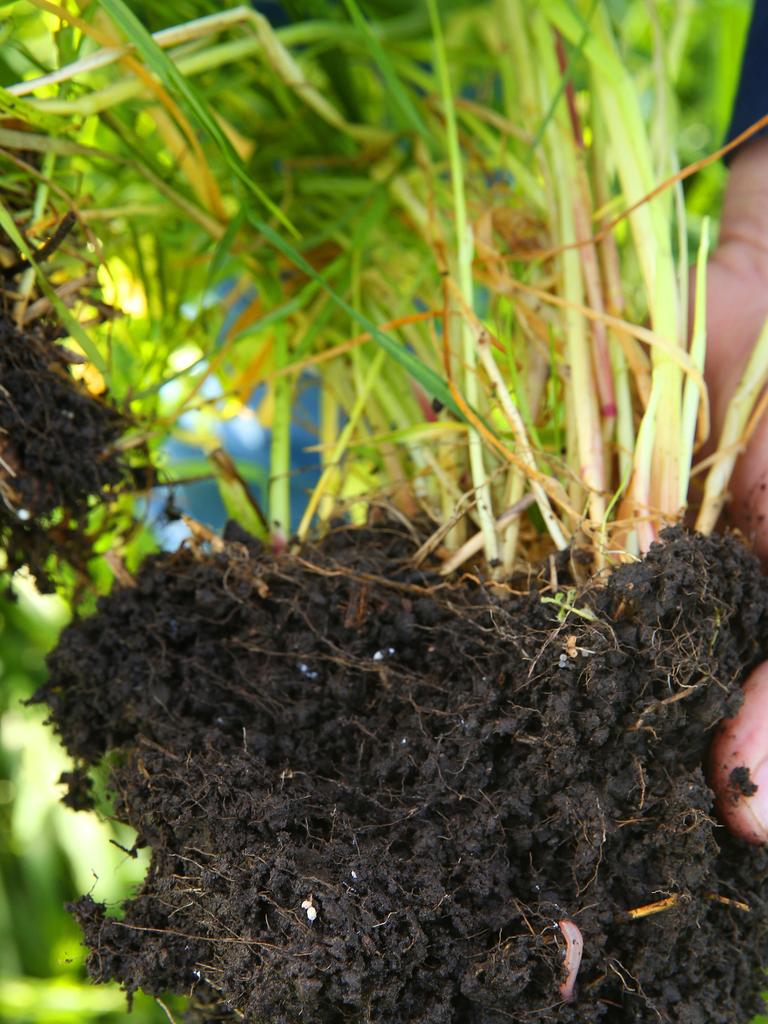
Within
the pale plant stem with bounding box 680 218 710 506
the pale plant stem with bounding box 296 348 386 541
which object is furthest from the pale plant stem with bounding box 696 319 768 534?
the pale plant stem with bounding box 296 348 386 541

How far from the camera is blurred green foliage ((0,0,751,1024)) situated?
2.86 ft

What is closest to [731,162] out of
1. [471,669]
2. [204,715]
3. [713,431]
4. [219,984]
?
[713,431]

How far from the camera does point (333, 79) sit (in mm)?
833

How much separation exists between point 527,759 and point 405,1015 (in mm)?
150

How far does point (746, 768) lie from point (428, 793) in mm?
202

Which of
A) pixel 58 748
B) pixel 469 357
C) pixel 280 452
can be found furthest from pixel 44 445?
pixel 58 748

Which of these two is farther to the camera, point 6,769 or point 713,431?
point 6,769

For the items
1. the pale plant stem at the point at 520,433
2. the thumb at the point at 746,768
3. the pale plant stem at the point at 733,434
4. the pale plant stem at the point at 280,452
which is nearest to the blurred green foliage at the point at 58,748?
the pale plant stem at the point at 280,452

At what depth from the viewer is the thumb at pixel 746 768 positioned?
1.76 feet

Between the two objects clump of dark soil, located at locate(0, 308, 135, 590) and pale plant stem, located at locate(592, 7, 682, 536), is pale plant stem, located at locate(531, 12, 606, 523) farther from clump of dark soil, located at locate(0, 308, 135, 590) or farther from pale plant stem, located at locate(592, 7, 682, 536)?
clump of dark soil, located at locate(0, 308, 135, 590)

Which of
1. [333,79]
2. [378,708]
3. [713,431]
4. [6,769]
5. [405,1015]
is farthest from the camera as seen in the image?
[6,769]

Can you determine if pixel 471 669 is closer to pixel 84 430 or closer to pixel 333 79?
pixel 84 430

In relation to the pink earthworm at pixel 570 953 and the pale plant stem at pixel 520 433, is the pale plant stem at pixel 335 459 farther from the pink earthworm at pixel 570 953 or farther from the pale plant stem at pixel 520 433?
the pink earthworm at pixel 570 953

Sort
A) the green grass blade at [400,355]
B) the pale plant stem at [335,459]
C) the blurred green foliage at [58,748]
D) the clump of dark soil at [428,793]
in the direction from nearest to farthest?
the clump of dark soil at [428,793], the green grass blade at [400,355], the pale plant stem at [335,459], the blurred green foliage at [58,748]
